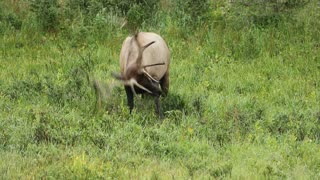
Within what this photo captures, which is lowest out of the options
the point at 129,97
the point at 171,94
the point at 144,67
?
the point at 171,94

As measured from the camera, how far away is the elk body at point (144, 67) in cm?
839

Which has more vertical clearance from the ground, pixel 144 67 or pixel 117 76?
pixel 144 67

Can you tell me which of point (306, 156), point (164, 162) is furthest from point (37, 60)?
point (306, 156)

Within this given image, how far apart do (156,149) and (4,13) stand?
756cm

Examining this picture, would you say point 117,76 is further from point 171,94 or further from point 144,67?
point 171,94

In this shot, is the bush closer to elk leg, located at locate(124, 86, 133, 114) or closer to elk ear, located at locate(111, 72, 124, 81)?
elk leg, located at locate(124, 86, 133, 114)

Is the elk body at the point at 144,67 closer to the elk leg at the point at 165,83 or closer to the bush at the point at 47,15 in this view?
the elk leg at the point at 165,83

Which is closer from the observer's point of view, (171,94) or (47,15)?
(171,94)

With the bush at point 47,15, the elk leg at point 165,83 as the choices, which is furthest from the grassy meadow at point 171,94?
the elk leg at point 165,83

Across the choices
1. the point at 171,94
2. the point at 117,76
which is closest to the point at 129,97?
the point at 117,76

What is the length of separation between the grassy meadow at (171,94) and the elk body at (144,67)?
321 mm

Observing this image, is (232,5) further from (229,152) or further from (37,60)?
(229,152)

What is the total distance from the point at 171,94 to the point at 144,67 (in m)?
1.26

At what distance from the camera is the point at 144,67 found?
8430 mm
